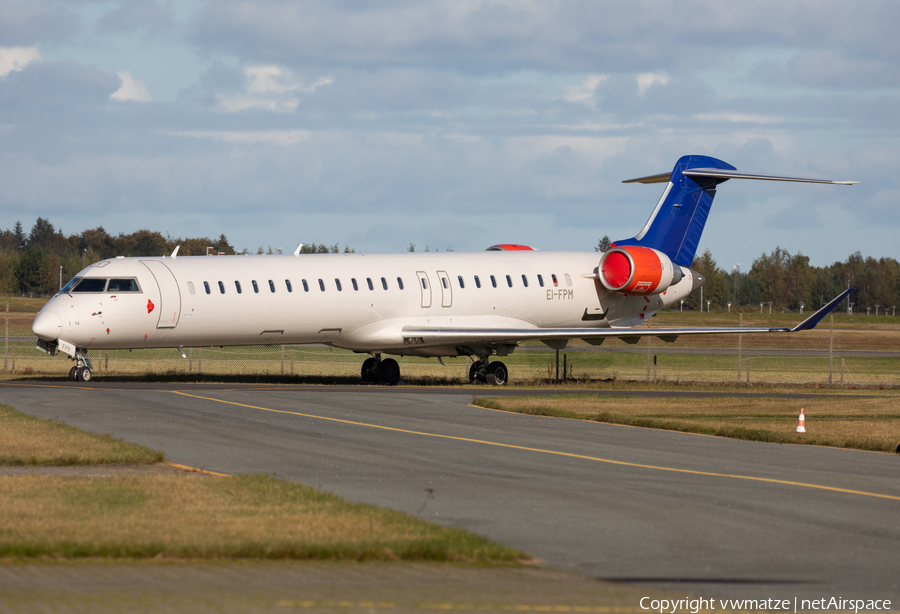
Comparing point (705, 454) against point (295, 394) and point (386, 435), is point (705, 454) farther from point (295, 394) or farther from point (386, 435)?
point (295, 394)

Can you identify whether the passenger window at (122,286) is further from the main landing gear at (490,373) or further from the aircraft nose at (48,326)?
the main landing gear at (490,373)

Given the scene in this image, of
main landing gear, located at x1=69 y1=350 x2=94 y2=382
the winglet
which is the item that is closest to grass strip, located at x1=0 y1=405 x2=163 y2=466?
main landing gear, located at x1=69 y1=350 x2=94 y2=382

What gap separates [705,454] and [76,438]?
955 centimetres

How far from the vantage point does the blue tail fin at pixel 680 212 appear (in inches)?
1553

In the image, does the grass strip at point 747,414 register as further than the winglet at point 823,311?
No

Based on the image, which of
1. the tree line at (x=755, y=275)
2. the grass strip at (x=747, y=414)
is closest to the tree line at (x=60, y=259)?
the tree line at (x=755, y=275)

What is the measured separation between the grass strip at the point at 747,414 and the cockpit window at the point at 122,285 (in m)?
10.1

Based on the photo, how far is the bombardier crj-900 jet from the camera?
29375 millimetres

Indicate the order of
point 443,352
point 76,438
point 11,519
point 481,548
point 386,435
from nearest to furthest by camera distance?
point 481,548, point 11,519, point 76,438, point 386,435, point 443,352

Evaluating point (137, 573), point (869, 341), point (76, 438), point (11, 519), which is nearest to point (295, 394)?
point (76, 438)

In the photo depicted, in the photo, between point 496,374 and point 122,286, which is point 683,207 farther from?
point 122,286

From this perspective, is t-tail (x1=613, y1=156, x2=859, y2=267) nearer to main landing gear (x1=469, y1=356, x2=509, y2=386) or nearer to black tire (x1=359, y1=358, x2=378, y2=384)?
main landing gear (x1=469, y1=356, x2=509, y2=386)

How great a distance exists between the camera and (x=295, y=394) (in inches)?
1053

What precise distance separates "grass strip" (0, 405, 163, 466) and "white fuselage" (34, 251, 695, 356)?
35.6 feet
